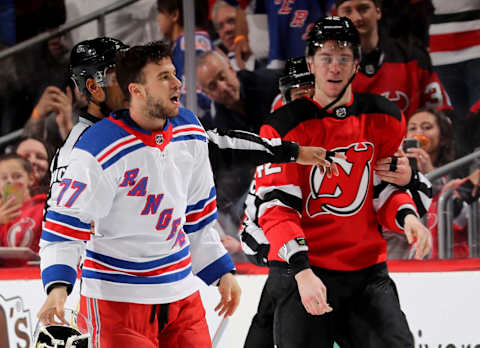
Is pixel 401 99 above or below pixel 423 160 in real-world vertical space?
above

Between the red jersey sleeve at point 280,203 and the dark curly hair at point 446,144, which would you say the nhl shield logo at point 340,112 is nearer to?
the red jersey sleeve at point 280,203

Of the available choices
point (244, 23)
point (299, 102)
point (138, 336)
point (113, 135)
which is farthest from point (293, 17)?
point (138, 336)

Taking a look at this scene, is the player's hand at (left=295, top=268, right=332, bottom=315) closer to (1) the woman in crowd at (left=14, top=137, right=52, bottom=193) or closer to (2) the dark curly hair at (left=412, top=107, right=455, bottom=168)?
(2) the dark curly hair at (left=412, top=107, right=455, bottom=168)

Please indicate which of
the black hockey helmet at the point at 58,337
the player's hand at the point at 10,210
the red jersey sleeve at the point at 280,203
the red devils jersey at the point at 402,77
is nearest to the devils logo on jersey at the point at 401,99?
the red devils jersey at the point at 402,77

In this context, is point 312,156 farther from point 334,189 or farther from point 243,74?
point 243,74

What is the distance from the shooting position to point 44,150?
4.39 m

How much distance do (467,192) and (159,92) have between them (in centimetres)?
228

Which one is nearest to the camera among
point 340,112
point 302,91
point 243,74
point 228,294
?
point 228,294

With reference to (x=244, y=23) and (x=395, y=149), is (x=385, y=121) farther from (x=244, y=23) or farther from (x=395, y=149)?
(x=244, y=23)

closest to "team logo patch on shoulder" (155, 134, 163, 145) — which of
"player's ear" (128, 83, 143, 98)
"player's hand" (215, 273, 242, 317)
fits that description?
"player's ear" (128, 83, 143, 98)

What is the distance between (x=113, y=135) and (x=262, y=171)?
77 cm

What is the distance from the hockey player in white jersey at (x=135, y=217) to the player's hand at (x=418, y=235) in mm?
821

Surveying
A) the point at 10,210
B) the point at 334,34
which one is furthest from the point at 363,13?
the point at 10,210

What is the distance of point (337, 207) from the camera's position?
2652mm
